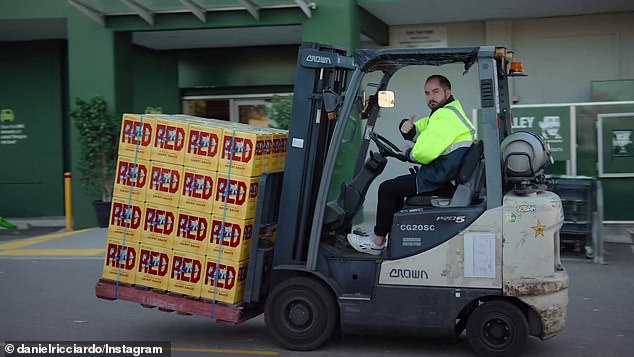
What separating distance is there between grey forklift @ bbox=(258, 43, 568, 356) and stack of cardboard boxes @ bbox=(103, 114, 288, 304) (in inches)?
7.3

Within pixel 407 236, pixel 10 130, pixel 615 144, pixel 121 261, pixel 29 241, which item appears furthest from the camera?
pixel 10 130

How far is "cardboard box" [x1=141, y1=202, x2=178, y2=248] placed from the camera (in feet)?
21.2

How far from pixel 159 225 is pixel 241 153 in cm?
93

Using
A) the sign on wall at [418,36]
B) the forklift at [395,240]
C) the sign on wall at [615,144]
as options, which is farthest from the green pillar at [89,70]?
the forklift at [395,240]

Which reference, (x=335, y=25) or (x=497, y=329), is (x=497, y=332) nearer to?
(x=497, y=329)

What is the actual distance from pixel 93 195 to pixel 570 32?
10.0 metres

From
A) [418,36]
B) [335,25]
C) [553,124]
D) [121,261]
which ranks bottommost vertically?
[121,261]

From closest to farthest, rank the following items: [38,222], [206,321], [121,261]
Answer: [121,261] < [206,321] < [38,222]

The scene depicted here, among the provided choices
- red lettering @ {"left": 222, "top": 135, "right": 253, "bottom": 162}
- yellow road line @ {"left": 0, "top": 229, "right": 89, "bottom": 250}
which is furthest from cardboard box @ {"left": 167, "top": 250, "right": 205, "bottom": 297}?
yellow road line @ {"left": 0, "top": 229, "right": 89, "bottom": 250}

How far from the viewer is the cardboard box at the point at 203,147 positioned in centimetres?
634

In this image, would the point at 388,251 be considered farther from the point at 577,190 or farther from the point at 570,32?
the point at 570,32

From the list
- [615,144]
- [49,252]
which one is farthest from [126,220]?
[615,144]

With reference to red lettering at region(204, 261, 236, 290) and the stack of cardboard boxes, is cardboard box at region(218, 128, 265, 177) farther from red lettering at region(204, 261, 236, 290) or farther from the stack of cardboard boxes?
red lettering at region(204, 261, 236, 290)

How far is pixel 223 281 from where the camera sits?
20.8ft
